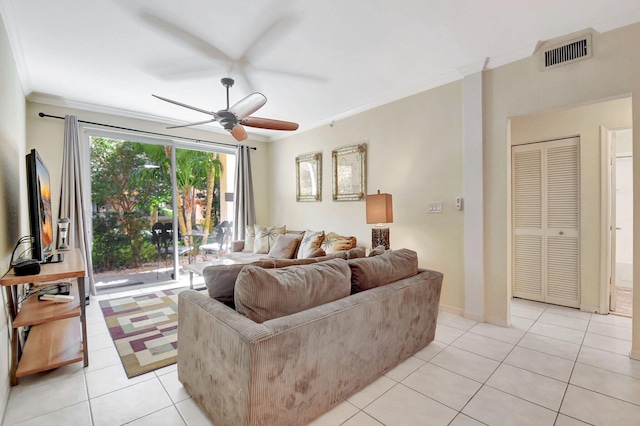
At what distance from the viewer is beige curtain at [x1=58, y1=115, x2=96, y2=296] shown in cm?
373

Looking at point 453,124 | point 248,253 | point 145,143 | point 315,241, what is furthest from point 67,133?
point 453,124

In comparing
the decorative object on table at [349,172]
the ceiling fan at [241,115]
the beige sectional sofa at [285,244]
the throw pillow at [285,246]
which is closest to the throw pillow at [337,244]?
the beige sectional sofa at [285,244]

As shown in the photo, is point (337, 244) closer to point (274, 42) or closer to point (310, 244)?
point (310, 244)

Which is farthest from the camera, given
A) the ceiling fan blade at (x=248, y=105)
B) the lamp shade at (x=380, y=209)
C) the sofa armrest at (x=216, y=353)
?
the lamp shade at (x=380, y=209)

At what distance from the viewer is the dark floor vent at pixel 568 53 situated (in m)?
2.40

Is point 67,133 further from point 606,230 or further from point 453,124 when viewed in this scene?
point 606,230

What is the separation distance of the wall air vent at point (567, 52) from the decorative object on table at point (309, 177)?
2945 mm

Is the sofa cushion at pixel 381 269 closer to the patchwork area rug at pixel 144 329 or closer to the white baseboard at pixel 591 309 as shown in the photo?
the patchwork area rug at pixel 144 329

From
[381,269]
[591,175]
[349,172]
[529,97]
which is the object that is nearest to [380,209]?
[349,172]

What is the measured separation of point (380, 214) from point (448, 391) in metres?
1.90

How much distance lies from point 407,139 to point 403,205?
2.63 feet

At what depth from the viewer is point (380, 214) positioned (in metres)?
3.42

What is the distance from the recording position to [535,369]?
212cm

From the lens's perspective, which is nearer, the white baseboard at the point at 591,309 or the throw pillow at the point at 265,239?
the white baseboard at the point at 591,309
